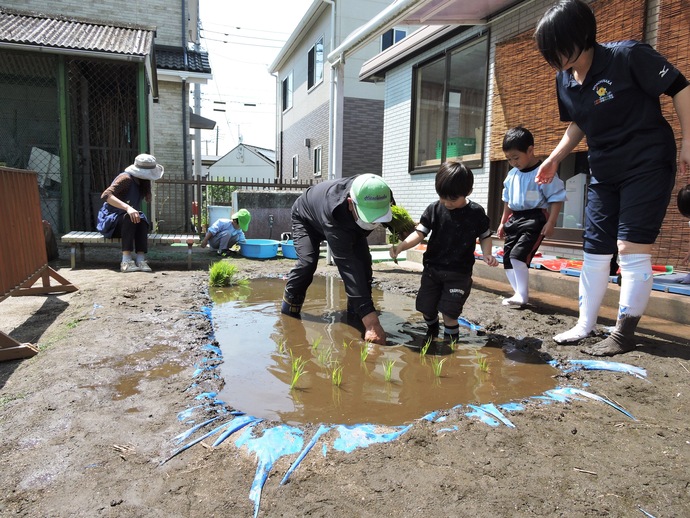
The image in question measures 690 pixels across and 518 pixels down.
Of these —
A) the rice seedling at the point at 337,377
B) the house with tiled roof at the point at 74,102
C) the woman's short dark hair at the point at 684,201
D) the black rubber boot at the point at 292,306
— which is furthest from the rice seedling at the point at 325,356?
the house with tiled roof at the point at 74,102

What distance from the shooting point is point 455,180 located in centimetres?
299

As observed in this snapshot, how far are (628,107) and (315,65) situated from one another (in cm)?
1443

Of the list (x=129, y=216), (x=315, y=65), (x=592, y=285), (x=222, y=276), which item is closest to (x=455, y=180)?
(x=592, y=285)

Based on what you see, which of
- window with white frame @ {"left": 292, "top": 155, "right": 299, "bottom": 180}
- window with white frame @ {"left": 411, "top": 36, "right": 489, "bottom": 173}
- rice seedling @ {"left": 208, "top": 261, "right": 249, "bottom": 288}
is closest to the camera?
rice seedling @ {"left": 208, "top": 261, "right": 249, "bottom": 288}

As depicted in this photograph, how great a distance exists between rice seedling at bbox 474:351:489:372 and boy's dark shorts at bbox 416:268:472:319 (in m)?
0.34

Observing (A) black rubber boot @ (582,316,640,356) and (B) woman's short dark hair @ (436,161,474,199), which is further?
(B) woman's short dark hair @ (436,161,474,199)

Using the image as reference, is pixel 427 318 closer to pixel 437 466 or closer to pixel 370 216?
pixel 370 216

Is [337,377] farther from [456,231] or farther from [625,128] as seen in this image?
[625,128]

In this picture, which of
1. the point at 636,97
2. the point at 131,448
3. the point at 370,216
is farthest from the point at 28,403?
the point at 636,97

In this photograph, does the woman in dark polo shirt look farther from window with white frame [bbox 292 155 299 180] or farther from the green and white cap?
window with white frame [bbox 292 155 299 180]

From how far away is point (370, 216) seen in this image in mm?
2969

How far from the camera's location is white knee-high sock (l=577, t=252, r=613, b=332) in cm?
292

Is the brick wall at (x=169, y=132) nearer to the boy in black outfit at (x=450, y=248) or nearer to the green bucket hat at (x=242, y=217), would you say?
the green bucket hat at (x=242, y=217)

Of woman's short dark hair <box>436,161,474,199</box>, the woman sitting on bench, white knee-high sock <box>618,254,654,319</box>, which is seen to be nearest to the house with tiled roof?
the woman sitting on bench
